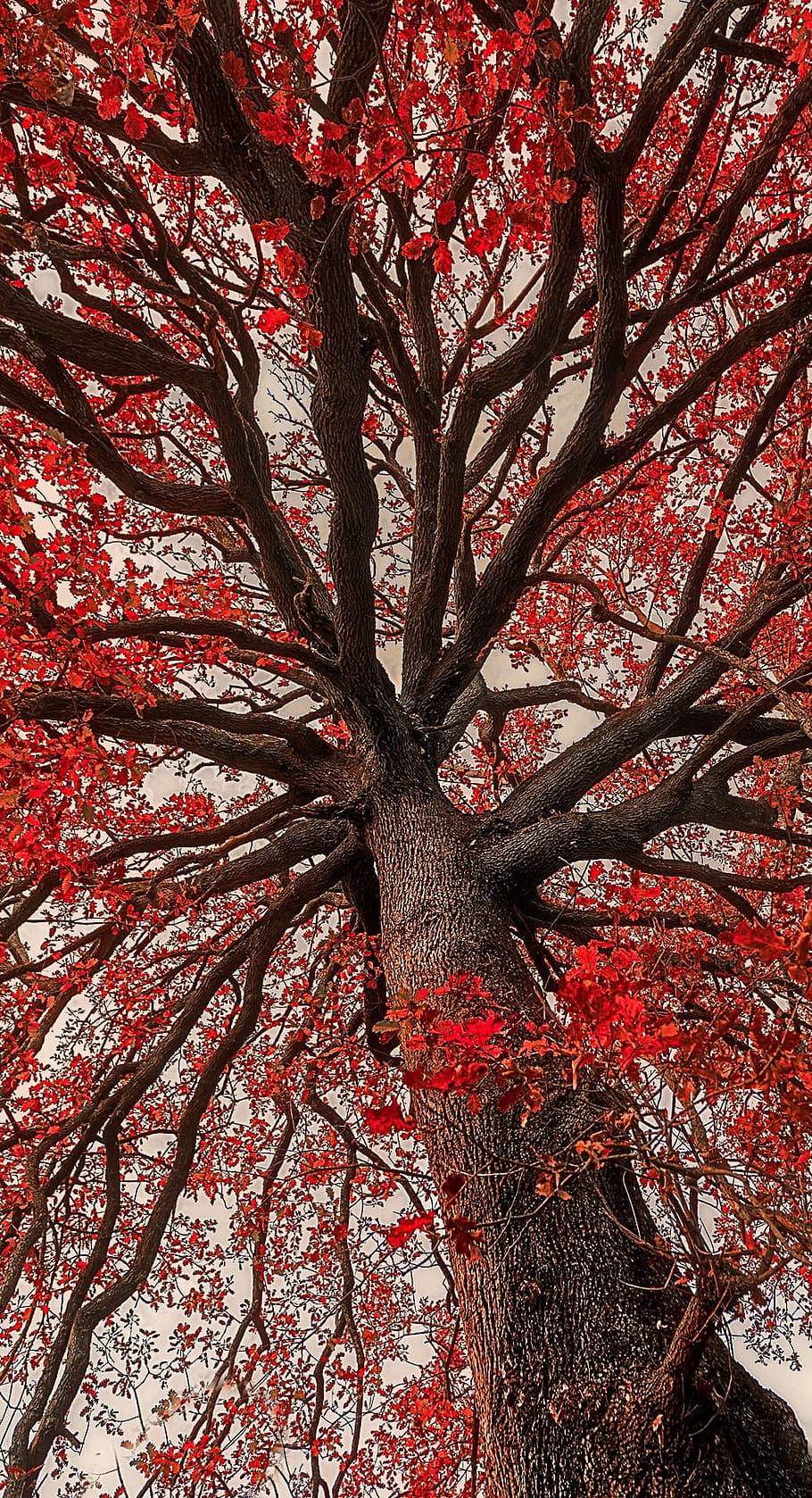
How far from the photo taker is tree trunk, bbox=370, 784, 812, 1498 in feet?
5.73

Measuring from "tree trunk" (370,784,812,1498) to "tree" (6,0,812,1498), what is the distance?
0.04 feet

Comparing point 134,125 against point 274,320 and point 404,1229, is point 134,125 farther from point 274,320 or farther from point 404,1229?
point 404,1229

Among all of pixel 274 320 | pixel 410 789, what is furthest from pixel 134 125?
pixel 410 789

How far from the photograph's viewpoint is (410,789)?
488 cm

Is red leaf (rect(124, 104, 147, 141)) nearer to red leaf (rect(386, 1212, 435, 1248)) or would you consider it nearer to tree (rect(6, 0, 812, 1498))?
tree (rect(6, 0, 812, 1498))

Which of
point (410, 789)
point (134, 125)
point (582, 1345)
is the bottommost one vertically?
point (582, 1345)

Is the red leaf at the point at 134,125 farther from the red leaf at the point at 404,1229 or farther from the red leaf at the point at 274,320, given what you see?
the red leaf at the point at 404,1229

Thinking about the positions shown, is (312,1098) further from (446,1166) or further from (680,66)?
(680,66)

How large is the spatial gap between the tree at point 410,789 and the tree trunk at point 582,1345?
12mm

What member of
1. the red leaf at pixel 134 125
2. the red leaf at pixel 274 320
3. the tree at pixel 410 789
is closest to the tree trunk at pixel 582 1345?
the tree at pixel 410 789

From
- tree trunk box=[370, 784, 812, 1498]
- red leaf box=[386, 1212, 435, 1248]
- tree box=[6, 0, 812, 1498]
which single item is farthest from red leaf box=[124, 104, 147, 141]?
red leaf box=[386, 1212, 435, 1248]

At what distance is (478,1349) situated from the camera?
2260 mm

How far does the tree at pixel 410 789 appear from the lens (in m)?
2.00

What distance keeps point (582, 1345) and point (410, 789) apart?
3.20 meters
